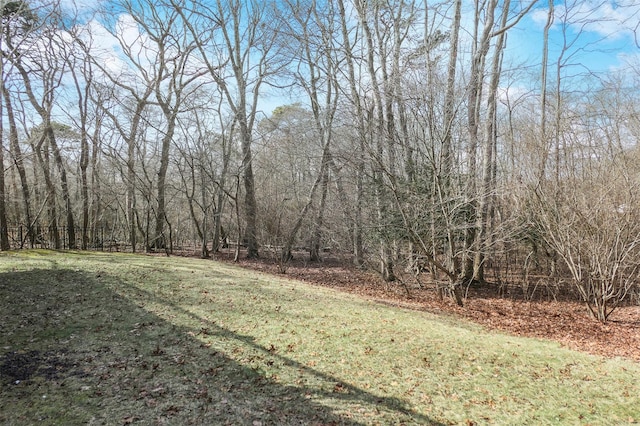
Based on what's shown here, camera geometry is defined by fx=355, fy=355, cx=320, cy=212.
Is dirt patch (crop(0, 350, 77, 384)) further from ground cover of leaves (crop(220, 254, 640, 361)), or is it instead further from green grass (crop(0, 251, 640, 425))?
ground cover of leaves (crop(220, 254, 640, 361))

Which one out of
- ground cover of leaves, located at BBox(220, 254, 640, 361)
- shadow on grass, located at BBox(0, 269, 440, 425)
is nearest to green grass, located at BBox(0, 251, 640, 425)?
shadow on grass, located at BBox(0, 269, 440, 425)

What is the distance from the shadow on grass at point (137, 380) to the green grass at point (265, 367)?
2cm

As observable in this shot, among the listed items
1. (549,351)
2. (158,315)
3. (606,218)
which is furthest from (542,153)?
(158,315)

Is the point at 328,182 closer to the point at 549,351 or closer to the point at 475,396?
the point at 549,351

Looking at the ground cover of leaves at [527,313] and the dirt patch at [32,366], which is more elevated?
the dirt patch at [32,366]

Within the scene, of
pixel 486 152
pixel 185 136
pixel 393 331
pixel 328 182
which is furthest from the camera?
pixel 185 136

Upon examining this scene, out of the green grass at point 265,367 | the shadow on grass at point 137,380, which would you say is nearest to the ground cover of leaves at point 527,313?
the green grass at point 265,367

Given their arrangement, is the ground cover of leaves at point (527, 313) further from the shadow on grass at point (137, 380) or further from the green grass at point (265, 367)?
the shadow on grass at point (137, 380)

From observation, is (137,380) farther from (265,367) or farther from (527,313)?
(527,313)

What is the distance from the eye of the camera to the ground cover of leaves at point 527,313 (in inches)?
250

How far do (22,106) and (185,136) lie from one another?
679 centimetres

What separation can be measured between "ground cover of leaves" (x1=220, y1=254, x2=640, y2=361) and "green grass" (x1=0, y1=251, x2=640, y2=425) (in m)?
1.02

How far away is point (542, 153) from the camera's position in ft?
27.7

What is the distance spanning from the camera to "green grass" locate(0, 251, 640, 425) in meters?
3.31
